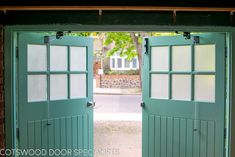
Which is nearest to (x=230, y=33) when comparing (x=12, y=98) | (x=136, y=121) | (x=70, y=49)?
(x=70, y=49)

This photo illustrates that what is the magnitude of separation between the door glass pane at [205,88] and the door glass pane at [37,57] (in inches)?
68.7

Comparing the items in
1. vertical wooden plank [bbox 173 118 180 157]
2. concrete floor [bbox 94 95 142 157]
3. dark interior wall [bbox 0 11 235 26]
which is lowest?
concrete floor [bbox 94 95 142 157]

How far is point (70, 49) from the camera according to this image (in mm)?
3680

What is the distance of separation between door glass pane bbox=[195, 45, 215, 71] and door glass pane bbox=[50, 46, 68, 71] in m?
1.53

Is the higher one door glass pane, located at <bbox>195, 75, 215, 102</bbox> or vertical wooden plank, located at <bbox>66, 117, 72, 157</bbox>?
door glass pane, located at <bbox>195, 75, 215, 102</bbox>

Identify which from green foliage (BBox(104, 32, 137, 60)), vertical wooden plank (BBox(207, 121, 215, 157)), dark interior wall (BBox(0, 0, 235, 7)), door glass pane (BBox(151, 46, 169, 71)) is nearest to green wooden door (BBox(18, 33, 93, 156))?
dark interior wall (BBox(0, 0, 235, 7))

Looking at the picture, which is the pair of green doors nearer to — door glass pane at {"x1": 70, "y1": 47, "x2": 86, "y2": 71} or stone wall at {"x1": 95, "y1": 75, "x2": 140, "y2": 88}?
door glass pane at {"x1": 70, "y1": 47, "x2": 86, "y2": 71}

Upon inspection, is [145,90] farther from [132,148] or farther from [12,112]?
[132,148]

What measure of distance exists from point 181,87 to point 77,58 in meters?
1.30

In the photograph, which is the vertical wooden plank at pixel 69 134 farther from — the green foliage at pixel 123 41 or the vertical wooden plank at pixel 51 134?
the green foliage at pixel 123 41

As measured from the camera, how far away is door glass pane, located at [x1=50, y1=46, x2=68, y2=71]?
353 cm

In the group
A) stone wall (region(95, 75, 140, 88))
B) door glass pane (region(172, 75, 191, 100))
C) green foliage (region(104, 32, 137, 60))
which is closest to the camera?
door glass pane (region(172, 75, 191, 100))

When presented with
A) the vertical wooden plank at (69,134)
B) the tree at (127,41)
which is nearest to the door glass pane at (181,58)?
the vertical wooden plank at (69,134)

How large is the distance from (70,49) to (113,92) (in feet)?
37.2
